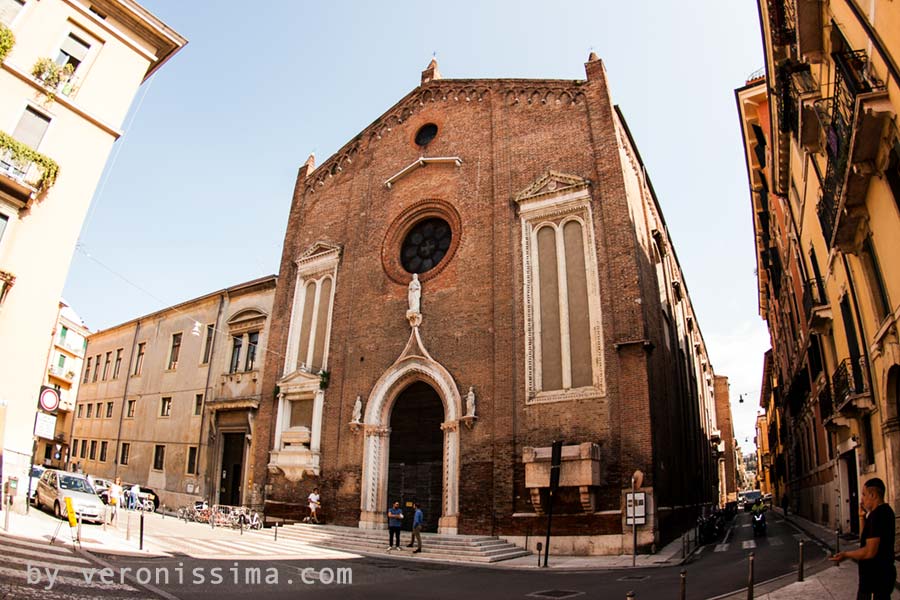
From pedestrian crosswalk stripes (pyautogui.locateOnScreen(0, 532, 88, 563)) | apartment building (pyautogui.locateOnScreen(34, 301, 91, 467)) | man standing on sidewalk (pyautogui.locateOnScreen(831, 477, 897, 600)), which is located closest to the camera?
man standing on sidewalk (pyautogui.locateOnScreen(831, 477, 897, 600))

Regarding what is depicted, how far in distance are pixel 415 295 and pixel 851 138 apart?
13.1 m

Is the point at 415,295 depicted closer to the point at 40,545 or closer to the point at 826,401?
the point at 40,545

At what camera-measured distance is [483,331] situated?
57.2 ft

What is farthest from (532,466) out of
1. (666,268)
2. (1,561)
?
(666,268)

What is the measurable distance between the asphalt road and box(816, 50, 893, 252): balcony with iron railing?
6.78m

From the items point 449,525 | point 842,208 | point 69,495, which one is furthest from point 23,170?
point 842,208

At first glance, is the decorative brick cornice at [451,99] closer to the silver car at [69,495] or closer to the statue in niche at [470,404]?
the statue in niche at [470,404]

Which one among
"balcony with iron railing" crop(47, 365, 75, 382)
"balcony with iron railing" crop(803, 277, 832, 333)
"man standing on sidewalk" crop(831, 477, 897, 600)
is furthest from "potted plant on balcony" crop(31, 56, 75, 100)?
"balcony with iron railing" crop(47, 365, 75, 382)

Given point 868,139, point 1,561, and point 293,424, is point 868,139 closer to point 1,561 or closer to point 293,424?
point 1,561

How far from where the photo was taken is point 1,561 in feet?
25.4

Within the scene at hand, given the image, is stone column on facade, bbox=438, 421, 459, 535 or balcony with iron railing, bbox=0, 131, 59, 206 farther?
stone column on facade, bbox=438, 421, 459, 535

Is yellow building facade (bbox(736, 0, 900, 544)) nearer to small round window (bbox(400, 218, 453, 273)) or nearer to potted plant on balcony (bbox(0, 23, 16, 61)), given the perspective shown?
small round window (bbox(400, 218, 453, 273))

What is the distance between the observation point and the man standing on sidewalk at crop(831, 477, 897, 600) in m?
4.82

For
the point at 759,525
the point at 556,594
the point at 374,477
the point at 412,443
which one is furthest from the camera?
the point at 759,525
